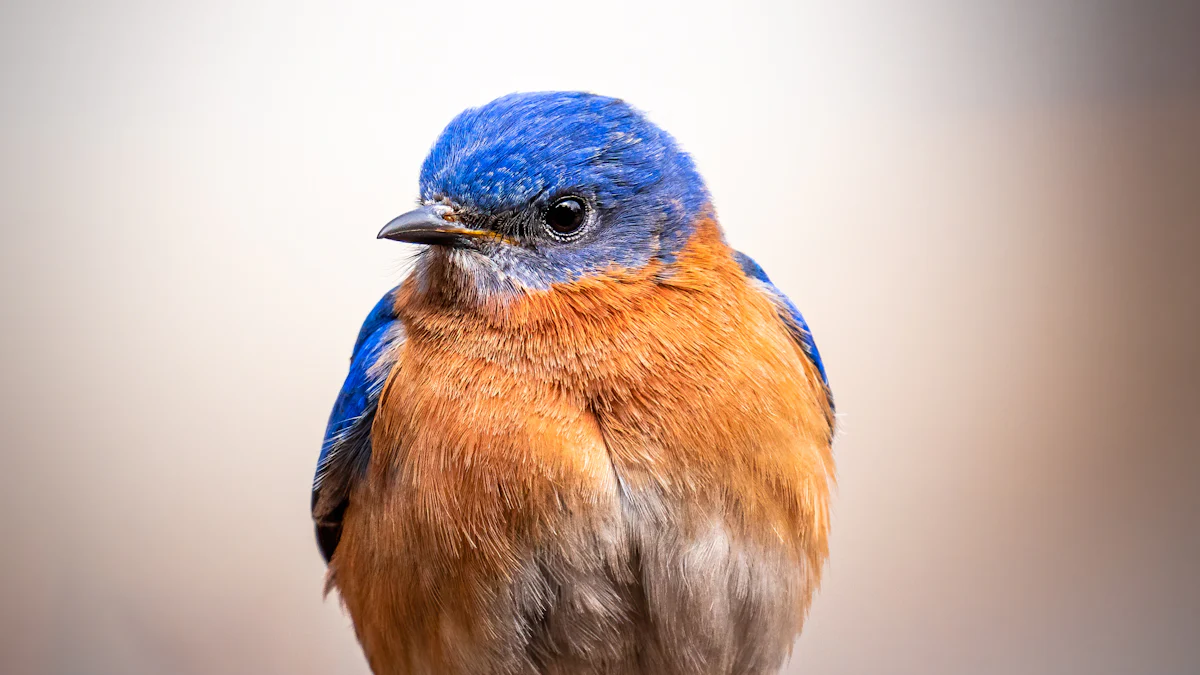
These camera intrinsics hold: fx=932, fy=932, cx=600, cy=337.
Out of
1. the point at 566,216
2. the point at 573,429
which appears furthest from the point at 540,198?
the point at 573,429

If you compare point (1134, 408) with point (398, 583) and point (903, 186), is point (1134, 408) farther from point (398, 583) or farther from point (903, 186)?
point (398, 583)

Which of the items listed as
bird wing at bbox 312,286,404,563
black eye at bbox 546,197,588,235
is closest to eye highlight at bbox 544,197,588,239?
black eye at bbox 546,197,588,235

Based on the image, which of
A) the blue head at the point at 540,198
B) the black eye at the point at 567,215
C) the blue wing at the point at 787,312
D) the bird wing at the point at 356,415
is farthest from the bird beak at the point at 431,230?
the blue wing at the point at 787,312

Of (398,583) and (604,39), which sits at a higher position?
(604,39)

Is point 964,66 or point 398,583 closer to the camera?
point 398,583

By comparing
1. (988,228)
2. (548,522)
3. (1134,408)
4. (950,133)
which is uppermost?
(950,133)

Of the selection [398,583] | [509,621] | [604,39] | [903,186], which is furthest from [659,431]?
[903,186]

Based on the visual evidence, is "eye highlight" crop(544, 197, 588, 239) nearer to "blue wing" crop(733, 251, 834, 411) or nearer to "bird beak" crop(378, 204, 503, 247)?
"bird beak" crop(378, 204, 503, 247)
